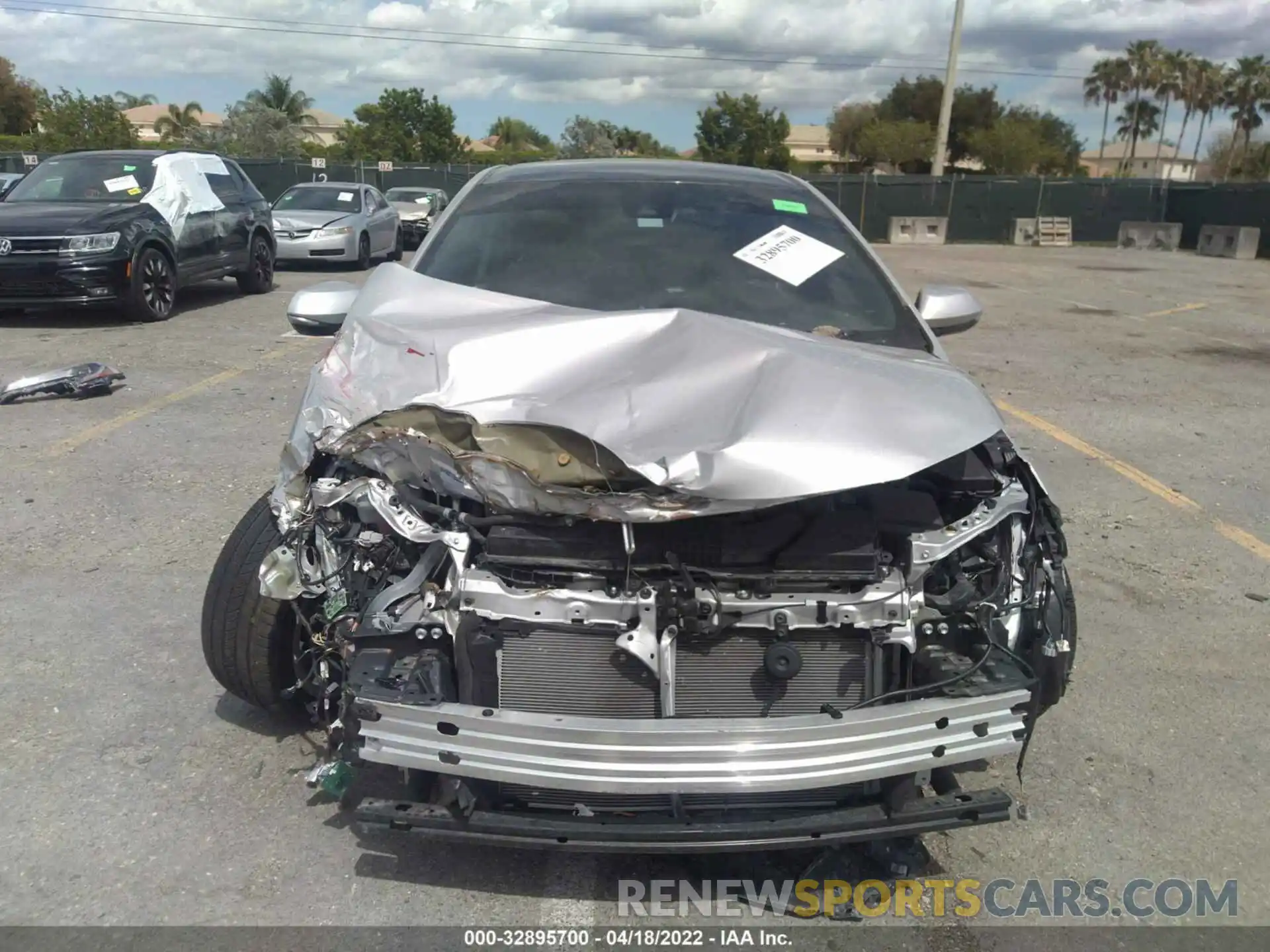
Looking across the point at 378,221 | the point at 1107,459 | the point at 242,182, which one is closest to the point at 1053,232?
the point at 378,221

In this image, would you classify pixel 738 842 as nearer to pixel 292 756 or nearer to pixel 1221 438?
pixel 292 756

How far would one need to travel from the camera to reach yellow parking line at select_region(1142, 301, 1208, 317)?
14.7 meters

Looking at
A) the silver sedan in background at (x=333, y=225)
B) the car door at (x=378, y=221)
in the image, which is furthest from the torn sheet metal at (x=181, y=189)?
the car door at (x=378, y=221)

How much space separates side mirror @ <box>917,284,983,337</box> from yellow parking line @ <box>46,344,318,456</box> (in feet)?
16.4

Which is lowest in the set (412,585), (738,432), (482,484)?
(412,585)

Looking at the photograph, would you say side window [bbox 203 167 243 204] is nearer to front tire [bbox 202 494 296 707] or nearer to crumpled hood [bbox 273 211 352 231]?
crumpled hood [bbox 273 211 352 231]

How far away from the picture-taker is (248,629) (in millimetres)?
3109

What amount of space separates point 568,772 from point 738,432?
87cm

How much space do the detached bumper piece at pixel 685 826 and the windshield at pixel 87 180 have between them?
33.8ft

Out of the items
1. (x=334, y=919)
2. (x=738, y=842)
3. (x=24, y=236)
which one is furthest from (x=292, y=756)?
(x=24, y=236)

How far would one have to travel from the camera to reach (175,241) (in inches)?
440

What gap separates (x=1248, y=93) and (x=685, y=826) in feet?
272

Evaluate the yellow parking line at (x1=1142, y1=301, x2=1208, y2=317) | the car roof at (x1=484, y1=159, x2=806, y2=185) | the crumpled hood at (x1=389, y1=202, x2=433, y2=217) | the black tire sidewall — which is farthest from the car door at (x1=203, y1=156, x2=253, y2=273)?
the yellow parking line at (x1=1142, y1=301, x2=1208, y2=317)

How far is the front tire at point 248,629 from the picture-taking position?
3.11m
